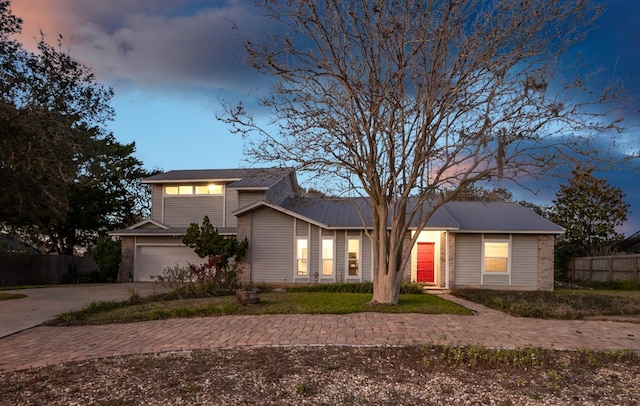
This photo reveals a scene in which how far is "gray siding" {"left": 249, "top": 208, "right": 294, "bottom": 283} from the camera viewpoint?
781 inches

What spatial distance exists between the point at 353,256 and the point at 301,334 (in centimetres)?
1154

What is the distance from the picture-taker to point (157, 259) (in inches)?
930

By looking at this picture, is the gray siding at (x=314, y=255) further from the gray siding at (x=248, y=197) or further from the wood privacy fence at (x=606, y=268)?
the wood privacy fence at (x=606, y=268)

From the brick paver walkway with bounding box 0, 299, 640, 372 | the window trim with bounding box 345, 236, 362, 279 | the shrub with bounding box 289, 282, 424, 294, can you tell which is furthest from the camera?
the window trim with bounding box 345, 236, 362, 279

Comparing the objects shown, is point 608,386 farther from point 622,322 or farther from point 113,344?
point 113,344

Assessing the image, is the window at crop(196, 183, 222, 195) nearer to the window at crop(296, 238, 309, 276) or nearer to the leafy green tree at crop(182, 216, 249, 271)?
the leafy green tree at crop(182, 216, 249, 271)

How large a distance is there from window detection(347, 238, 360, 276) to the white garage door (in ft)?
25.4

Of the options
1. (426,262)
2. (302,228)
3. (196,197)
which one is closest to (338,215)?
(302,228)

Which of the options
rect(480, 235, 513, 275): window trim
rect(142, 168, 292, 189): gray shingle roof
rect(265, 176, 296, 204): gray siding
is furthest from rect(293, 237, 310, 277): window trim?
rect(480, 235, 513, 275): window trim

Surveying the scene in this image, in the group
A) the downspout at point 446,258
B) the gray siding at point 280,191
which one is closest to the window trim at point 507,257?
the downspout at point 446,258

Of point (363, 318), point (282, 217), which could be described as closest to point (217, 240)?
point (282, 217)

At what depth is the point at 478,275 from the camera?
19.7 meters

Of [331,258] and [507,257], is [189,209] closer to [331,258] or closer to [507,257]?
[331,258]

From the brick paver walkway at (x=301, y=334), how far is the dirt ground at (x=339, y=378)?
A: 2.00ft
